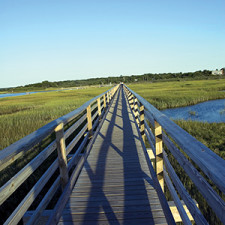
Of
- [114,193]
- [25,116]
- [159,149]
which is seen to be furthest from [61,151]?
[25,116]

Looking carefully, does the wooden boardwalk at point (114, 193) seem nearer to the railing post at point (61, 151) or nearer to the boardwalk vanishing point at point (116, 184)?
the boardwalk vanishing point at point (116, 184)

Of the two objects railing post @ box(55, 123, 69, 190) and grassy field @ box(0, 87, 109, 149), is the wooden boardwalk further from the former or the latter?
grassy field @ box(0, 87, 109, 149)

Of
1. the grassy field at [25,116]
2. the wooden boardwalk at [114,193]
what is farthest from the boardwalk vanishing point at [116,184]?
the grassy field at [25,116]

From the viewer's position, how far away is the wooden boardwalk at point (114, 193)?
7.17 feet

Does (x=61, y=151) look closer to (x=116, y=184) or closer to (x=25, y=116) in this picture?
(x=116, y=184)

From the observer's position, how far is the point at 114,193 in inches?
105

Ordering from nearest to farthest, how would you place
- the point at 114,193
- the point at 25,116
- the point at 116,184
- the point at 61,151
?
the point at 61,151, the point at 114,193, the point at 116,184, the point at 25,116

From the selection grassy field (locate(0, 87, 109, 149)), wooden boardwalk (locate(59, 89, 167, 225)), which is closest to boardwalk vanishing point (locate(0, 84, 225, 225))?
wooden boardwalk (locate(59, 89, 167, 225))

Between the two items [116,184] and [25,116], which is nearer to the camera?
[116,184]

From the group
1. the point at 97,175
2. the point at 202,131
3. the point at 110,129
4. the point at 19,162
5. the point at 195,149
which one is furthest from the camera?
the point at 202,131

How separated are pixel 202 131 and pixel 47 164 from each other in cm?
623

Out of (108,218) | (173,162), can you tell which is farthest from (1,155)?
(173,162)

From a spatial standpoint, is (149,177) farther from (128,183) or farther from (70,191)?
(70,191)

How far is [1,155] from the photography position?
129 cm
